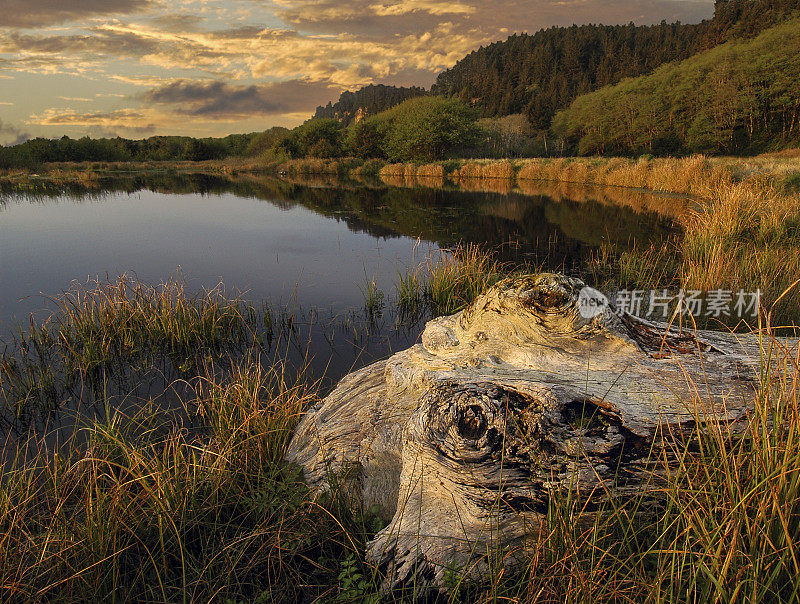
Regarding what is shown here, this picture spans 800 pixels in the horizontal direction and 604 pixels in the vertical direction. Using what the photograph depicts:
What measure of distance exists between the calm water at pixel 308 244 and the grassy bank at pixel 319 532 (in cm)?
234

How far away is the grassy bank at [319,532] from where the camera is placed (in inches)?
58.5

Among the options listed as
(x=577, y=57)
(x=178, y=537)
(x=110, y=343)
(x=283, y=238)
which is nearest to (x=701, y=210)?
(x=283, y=238)

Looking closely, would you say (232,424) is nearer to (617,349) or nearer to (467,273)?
(617,349)

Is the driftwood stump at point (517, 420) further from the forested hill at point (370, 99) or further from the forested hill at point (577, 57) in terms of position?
the forested hill at point (370, 99)

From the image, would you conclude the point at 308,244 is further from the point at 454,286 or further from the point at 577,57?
the point at 577,57

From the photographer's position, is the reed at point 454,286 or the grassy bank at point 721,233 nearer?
the grassy bank at point 721,233

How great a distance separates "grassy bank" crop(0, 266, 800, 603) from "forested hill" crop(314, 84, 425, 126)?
474 ft

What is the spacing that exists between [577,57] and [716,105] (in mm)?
72891

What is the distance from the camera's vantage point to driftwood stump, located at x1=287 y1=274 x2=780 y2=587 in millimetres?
1937

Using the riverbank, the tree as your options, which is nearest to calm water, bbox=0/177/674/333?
the riverbank

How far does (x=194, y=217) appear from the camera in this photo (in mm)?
18281

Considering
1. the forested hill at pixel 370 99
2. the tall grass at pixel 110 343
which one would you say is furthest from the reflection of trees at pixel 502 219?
the forested hill at pixel 370 99

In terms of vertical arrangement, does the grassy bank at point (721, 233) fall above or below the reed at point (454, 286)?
above

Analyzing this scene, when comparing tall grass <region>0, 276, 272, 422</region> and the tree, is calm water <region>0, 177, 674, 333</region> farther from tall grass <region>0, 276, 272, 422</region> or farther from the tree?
the tree
